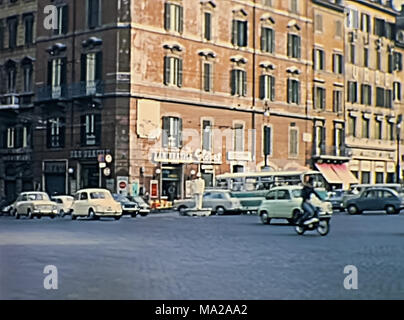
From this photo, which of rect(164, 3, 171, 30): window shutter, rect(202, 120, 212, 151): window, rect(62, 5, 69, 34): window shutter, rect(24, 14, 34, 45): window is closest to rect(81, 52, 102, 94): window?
rect(62, 5, 69, 34): window shutter

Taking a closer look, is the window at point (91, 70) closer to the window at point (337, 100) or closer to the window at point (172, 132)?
the window at point (172, 132)

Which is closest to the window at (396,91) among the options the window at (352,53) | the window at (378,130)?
the window at (378,130)

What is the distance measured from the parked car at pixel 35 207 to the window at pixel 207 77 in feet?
52.7

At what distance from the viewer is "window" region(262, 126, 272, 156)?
5689 cm

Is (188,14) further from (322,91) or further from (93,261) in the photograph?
(93,261)

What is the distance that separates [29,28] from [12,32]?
6.25 ft

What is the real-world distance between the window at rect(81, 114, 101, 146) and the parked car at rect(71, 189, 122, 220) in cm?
1263

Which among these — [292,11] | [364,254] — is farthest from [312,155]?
[364,254]

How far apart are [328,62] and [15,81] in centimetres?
2523

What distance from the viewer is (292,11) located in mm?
60281

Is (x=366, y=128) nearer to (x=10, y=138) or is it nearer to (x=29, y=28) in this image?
(x=29, y=28)

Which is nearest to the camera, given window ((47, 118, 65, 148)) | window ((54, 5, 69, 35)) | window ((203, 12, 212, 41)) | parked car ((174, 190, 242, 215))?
parked car ((174, 190, 242, 215))

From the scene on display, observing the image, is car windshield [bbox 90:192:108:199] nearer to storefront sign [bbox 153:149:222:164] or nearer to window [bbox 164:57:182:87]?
storefront sign [bbox 153:149:222:164]

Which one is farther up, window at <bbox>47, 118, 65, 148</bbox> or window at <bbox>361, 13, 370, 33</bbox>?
window at <bbox>361, 13, 370, 33</bbox>
